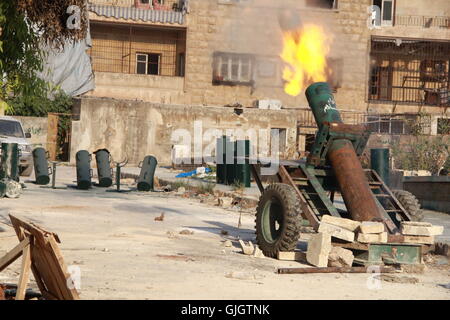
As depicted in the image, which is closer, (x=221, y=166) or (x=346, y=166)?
(x=346, y=166)

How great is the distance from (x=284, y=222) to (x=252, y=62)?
107ft

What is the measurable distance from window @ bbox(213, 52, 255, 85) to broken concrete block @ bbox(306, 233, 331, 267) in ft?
107

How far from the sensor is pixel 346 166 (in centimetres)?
1145

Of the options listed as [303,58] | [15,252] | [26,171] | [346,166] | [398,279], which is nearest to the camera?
[15,252]

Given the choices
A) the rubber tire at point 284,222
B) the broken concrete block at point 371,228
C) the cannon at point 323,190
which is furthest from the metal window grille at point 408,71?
the broken concrete block at point 371,228

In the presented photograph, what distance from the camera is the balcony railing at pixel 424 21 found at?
148 ft

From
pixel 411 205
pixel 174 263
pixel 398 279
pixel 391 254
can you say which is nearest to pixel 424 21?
pixel 411 205

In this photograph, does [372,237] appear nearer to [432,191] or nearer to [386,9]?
[432,191]

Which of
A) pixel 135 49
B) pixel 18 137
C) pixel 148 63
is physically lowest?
pixel 18 137

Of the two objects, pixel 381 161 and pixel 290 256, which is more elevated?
pixel 381 161

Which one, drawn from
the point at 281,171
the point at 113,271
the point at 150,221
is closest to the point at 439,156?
the point at 150,221

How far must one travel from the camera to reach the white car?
24.6 meters

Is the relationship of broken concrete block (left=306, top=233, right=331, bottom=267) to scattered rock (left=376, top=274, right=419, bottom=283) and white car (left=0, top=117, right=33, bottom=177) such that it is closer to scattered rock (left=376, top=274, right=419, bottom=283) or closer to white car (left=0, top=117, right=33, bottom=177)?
scattered rock (left=376, top=274, right=419, bottom=283)
